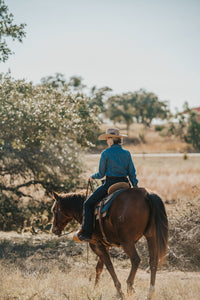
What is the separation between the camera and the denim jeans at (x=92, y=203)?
6.20 m

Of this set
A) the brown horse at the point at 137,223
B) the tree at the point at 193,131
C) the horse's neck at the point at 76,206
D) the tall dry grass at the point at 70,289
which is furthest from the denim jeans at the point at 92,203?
the tree at the point at 193,131

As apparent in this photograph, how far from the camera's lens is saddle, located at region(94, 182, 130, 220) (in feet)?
19.1

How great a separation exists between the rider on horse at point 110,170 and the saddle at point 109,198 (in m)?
0.17

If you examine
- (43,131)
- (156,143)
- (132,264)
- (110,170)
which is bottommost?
(132,264)

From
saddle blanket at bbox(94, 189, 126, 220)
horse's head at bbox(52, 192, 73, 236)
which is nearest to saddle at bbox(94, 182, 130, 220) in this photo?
saddle blanket at bbox(94, 189, 126, 220)

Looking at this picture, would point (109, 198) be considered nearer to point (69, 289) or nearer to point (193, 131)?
point (69, 289)

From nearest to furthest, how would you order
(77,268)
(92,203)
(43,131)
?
(92,203)
(77,268)
(43,131)

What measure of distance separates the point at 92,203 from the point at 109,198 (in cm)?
51

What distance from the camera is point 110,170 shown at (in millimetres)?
6180

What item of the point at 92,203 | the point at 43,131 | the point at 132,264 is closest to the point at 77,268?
the point at 92,203

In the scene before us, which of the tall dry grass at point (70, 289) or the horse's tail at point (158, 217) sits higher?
the horse's tail at point (158, 217)

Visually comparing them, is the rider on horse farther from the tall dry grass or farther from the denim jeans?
the tall dry grass

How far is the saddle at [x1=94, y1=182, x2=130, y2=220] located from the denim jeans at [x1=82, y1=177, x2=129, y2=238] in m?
0.13

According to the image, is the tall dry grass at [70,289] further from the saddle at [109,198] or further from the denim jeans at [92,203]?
the saddle at [109,198]
